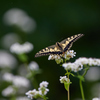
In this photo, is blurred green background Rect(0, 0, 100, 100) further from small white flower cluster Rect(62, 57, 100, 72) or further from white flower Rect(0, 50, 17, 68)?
small white flower cluster Rect(62, 57, 100, 72)

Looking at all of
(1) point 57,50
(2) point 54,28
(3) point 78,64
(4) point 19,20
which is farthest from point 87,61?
(2) point 54,28

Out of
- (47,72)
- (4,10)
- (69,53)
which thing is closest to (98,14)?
(47,72)

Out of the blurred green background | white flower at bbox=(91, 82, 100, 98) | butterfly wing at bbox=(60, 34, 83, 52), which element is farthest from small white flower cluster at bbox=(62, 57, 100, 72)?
the blurred green background

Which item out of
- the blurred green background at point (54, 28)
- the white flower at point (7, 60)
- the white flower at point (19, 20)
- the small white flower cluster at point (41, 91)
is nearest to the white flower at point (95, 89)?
the blurred green background at point (54, 28)

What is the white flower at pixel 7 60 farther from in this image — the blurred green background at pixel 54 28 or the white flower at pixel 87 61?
the white flower at pixel 87 61

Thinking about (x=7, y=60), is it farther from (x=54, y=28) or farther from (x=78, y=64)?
(x=78, y=64)

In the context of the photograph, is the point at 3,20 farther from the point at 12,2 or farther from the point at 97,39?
the point at 97,39

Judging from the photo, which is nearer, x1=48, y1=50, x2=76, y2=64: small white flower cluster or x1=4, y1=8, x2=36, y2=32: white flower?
x1=48, y1=50, x2=76, y2=64: small white flower cluster
